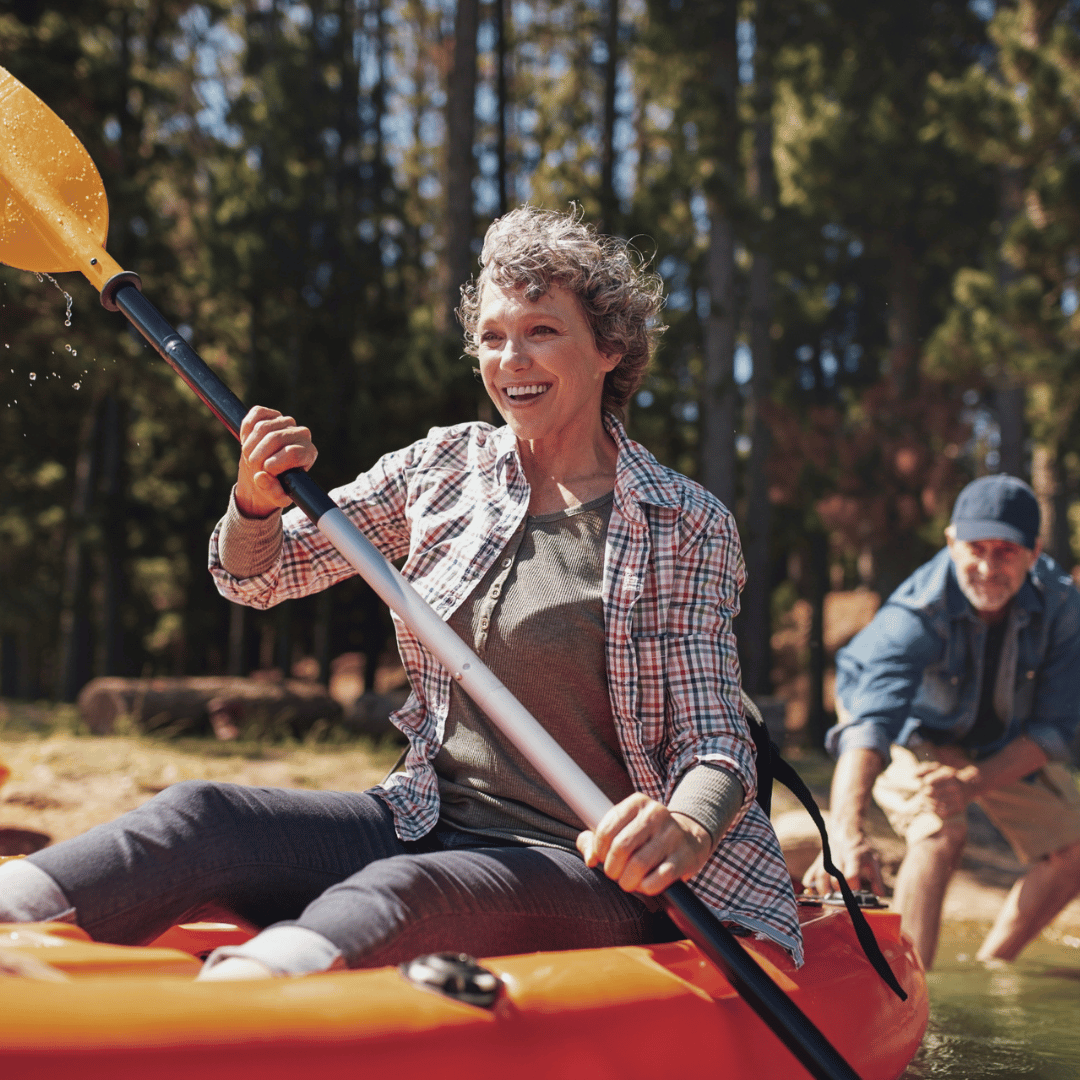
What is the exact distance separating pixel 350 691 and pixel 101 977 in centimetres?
1525

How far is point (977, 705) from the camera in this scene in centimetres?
350

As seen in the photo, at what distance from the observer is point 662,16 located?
10.1 metres

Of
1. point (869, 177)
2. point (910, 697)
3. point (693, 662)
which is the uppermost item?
point (869, 177)

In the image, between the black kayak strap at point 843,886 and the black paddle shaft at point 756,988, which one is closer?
the black paddle shaft at point 756,988

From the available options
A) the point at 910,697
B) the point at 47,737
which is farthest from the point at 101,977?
the point at 47,737

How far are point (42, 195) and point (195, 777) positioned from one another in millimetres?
4075

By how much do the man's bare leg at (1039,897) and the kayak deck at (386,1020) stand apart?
6.32ft

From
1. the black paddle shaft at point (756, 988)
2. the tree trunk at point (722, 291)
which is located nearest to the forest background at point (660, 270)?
the tree trunk at point (722, 291)

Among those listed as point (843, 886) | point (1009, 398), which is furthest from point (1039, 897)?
point (1009, 398)

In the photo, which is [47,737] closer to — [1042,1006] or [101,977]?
[1042,1006]

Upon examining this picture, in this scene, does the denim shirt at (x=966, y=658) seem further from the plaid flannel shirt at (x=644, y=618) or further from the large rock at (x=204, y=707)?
the large rock at (x=204, y=707)

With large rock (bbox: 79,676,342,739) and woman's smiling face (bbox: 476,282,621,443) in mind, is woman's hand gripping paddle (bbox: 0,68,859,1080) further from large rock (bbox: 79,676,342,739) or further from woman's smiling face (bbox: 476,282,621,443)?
large rock (bbox: 79,676,342,739)

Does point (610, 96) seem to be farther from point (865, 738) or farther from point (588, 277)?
point (588, 277)

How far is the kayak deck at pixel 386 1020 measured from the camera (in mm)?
1219
